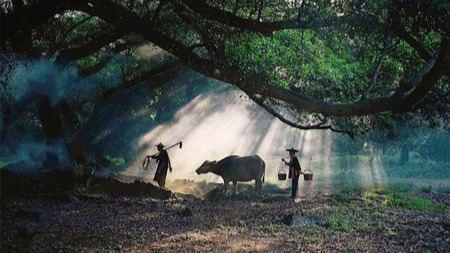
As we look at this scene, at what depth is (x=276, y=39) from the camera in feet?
62.5

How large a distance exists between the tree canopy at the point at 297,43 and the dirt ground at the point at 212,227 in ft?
11.0

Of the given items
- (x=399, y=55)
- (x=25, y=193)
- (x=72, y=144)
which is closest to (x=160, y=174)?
(x=72, y=144)

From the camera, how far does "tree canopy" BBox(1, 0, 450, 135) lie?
10852mm

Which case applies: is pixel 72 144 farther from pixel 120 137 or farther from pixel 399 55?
pixel 399 55

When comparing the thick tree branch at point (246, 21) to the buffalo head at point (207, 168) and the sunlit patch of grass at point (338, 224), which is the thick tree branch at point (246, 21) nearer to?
the sunlit patch of grass at point (338, 224)

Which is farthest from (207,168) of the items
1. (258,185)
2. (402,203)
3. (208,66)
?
(208,66)

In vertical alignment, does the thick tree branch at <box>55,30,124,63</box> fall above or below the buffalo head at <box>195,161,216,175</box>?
above

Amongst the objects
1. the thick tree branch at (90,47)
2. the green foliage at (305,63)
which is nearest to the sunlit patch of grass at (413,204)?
the green foliage at (305,63)

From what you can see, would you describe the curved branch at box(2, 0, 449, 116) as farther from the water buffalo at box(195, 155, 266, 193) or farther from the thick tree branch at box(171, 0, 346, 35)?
the water buffalo at box(195, 155, 266, 193)

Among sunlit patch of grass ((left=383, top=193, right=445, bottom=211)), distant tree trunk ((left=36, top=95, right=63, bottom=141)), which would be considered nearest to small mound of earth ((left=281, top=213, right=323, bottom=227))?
sunlit patch of grass ((left=383, top=193, right=445, bottom=211))

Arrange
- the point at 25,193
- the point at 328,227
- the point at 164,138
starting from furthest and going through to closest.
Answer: the point at 164,138, the point at 25,193, the point at 328,227

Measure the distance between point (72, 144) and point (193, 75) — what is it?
283 inches

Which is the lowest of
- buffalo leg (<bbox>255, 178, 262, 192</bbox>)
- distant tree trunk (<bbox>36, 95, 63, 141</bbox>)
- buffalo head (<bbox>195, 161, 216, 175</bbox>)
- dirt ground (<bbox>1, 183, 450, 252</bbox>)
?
dirt ground (<bbox>1, 183, 450, 252</bbox>)

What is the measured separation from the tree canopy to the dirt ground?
11.0 ft
